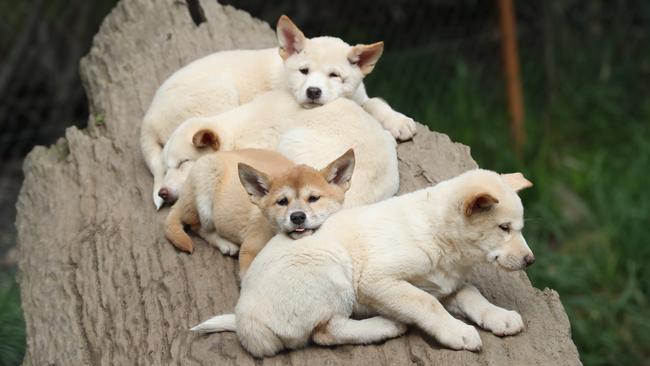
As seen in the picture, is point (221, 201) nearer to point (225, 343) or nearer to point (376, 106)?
point (225, 343)

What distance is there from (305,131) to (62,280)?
1568 millimetres

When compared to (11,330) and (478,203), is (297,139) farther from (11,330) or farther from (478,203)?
(11,330)

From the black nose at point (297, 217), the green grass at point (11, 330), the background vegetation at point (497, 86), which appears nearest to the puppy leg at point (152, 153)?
the green grass at point (11, 330)

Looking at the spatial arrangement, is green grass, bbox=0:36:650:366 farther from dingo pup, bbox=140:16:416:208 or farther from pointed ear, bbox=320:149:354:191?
pointed ear, bbox=320:149:354:191

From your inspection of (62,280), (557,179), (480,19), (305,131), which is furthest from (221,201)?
(480,19)

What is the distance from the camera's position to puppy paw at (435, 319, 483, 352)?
429cm

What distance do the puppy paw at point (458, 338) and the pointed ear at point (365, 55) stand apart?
6.26ft

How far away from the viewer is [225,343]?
4.56 m

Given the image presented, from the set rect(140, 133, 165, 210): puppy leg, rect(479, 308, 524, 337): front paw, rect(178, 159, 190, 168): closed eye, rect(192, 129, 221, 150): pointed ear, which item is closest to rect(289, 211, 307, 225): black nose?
rect(479, 308, 524, 337): front paw

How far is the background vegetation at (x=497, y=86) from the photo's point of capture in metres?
8.35

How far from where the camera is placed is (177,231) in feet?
17.6

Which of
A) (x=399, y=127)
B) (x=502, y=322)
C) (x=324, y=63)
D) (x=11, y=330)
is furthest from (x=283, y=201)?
(x=11, y=330)

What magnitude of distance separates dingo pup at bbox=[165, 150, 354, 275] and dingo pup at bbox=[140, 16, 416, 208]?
53 cm

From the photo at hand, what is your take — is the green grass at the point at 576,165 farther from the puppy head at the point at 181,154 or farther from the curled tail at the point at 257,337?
the curled tail at the point at 257,337
